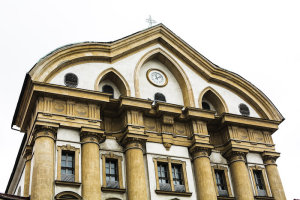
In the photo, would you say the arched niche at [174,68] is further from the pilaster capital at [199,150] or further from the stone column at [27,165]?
the stone column at [27,165]

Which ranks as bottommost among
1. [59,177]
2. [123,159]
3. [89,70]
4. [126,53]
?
[59,177]

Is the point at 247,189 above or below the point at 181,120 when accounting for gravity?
→ below

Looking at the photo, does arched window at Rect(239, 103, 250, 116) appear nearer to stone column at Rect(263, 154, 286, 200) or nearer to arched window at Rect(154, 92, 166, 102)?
stone column at Rect(263, 154, 286, 200)

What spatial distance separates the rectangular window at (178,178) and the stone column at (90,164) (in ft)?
17.7

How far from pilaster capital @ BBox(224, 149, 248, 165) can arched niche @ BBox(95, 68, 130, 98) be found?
28.0ft

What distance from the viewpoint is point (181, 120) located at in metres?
32.2

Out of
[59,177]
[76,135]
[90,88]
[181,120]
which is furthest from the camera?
[181,120]

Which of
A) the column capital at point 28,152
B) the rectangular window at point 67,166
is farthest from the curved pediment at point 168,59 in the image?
the rectangular window at point 67,166

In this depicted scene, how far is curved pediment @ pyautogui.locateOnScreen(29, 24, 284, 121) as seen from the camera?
30125mm

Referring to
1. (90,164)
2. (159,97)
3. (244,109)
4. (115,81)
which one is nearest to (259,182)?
(244,109)

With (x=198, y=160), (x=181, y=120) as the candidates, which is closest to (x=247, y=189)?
(x=198, y=160)

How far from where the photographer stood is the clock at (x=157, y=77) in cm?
3353

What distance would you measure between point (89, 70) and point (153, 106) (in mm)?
5070

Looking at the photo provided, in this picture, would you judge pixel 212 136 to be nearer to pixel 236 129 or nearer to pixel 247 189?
pixel 236 129
